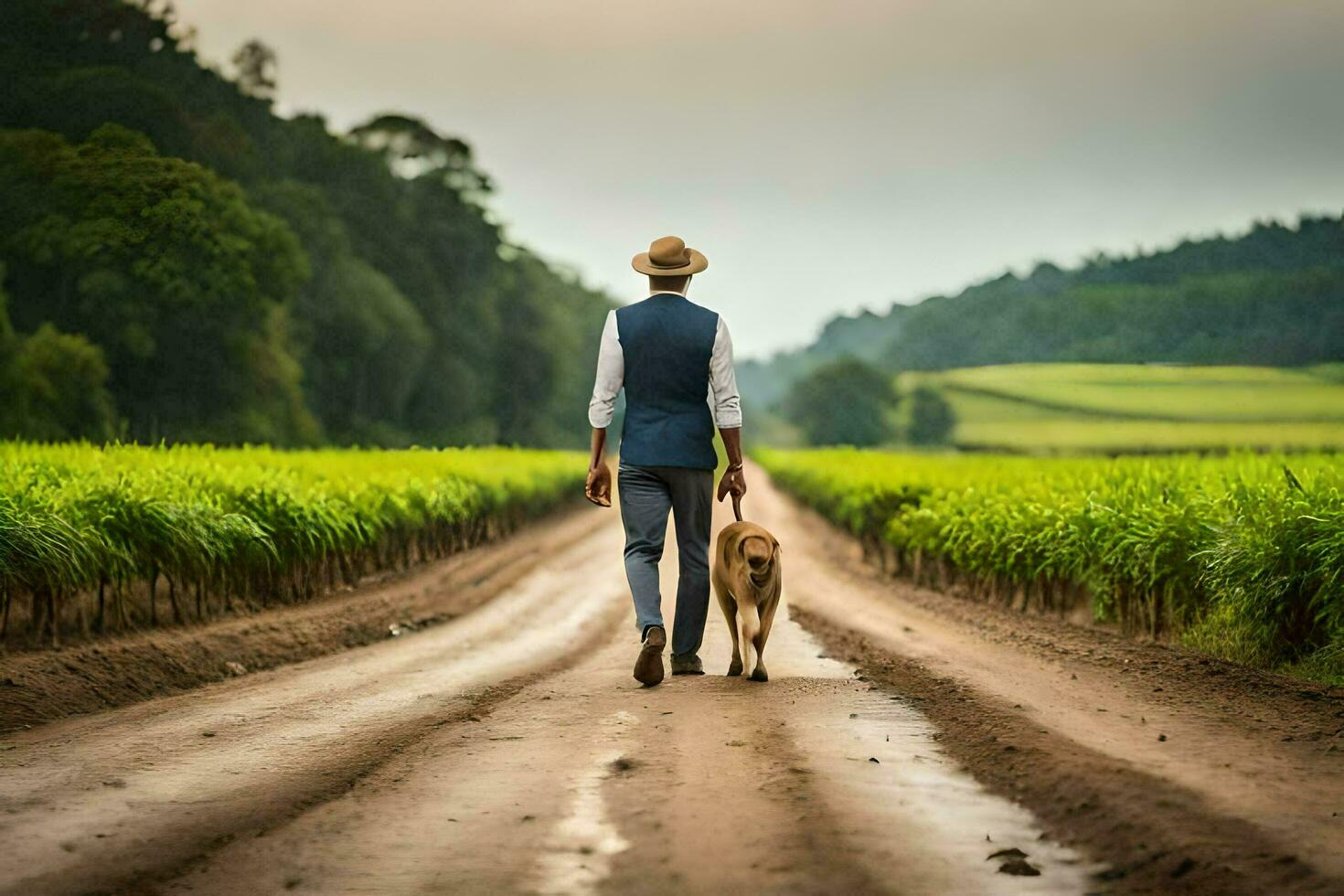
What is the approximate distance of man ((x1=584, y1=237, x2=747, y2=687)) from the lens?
24.5ft

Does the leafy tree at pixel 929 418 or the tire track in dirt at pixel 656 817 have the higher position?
the leafy tree at pixel 929 418

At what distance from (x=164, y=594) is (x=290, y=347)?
122 ft

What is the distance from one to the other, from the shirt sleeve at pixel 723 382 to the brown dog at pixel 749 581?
1.98 feet

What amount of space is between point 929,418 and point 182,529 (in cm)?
4558

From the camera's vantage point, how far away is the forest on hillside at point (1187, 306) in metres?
36.2

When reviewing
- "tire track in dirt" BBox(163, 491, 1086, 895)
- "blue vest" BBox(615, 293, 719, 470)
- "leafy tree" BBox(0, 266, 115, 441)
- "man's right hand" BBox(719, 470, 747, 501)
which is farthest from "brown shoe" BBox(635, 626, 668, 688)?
"leafy tree" BBox(0, 266, 115, 441)

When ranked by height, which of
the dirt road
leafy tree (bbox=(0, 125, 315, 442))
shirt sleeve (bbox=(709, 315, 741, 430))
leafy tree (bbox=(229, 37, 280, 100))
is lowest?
the dirt road

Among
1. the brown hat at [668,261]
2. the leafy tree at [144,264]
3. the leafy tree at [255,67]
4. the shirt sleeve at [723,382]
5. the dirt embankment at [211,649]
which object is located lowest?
the dirt embankment at [211,649]

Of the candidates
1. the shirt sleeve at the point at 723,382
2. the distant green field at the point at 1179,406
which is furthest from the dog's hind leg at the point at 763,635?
the distant green field at the point at 1179,406

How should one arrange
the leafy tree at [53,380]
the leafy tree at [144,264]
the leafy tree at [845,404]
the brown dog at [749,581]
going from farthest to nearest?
the leafy tree at [845,404]
the leafy tree at [53,380]
the leafy tree at [144,264]
the brown dog at [749,581]

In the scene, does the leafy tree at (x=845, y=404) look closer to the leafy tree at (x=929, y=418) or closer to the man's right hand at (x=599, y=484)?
the leafy tree at (x=929, y=418)

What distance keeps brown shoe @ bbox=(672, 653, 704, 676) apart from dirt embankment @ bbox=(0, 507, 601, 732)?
327cm

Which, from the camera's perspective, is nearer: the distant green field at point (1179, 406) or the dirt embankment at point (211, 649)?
the dirt embankment at point (211, 649)

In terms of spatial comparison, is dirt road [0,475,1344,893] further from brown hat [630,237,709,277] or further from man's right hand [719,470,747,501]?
brown hat [630,237,709,277]
